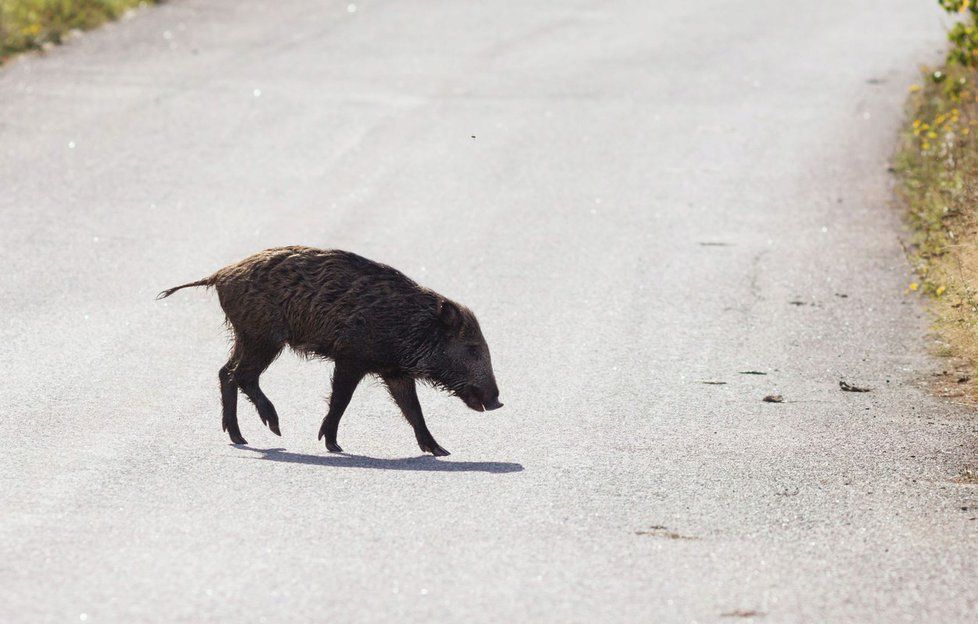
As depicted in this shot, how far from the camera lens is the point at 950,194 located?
1334cm

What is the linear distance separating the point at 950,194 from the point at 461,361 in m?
6.23

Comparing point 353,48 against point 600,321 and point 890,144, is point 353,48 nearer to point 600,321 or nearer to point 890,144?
point 890,144

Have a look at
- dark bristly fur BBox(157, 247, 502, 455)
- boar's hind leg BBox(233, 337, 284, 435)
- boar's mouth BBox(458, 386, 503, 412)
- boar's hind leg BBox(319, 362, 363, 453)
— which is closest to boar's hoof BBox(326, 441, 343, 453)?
boar's hind leg BBox(319, 362, 363, 453)

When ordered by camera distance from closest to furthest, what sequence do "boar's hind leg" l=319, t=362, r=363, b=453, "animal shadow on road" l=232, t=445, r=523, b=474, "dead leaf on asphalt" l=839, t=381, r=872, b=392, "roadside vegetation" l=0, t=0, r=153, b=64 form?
1. "animal shadow on road" l=232, t=445, r=523, b=474
2. "boar's hind leg" l=319, t=362, r=363, b=453
3. "dead leaf on asphalt" l=839, t=381, r=872, b=392
4. "roadside vegetation" l=0, t=0, r=153, b=64

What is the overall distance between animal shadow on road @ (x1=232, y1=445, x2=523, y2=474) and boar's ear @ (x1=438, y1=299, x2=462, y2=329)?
0.73 metres

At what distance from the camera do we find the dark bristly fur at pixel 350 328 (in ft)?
27.8

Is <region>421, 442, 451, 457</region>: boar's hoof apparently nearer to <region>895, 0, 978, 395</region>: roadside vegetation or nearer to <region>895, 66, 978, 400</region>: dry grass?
<region>895, 66, 978, 400</region>: dry grass

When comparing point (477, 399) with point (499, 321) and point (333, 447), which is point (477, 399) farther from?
point (499, 321)

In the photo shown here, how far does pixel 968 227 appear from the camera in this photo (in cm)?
1190

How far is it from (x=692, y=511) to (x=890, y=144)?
33.0 ft

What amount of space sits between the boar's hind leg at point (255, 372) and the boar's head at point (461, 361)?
0.85 metres

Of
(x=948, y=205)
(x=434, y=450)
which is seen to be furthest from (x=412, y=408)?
(x=948, y=205)

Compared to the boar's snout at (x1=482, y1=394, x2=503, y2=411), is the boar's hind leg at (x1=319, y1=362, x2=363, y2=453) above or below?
above

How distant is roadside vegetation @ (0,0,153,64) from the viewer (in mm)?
18406
